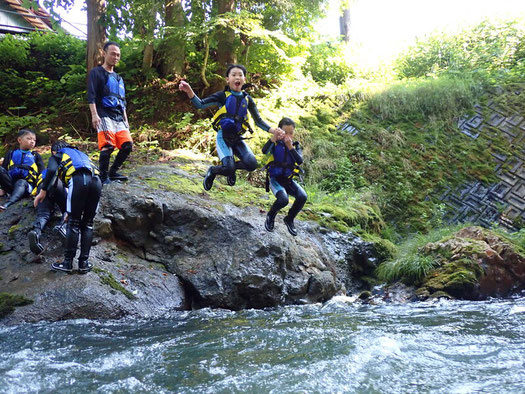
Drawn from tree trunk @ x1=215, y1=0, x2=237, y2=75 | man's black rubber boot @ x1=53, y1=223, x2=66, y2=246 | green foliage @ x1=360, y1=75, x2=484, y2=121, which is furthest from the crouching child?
green foliage @ x1=360, y1=75, x2=484, y2=121

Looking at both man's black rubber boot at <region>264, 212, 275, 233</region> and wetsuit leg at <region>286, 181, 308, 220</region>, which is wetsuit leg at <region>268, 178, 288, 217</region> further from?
wetsuit leg at <region>286, 181, 308, 220</region>

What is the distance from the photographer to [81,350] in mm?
4652

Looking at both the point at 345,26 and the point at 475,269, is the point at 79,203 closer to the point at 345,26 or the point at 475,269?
the point at 475,269

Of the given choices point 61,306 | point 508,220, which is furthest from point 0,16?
point 508,220

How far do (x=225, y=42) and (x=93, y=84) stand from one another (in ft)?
22.5

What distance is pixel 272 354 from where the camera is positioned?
4535 mm

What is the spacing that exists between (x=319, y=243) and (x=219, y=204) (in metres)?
1.96

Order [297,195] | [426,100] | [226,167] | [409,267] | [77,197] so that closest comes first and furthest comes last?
[77,197] → [226,167] → [297,195] → [409,267] → [426,100]

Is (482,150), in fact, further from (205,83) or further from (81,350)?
(81,350)

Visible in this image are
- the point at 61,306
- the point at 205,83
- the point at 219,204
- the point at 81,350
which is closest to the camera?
the point at 81,350

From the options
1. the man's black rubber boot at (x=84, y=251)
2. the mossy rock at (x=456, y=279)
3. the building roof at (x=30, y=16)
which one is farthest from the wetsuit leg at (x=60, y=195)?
the building roof at (x=30, y=16)

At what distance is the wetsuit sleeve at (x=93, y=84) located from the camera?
22.1 ft

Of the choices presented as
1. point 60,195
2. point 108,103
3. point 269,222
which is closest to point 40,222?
point 60,195

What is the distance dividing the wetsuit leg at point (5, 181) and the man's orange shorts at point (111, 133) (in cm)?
183
